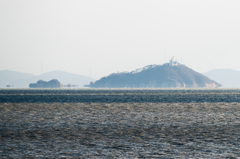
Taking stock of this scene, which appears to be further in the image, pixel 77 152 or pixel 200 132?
pixel 200 132

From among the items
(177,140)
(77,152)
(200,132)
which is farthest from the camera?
(200,132)

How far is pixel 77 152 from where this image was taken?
16.8 metres

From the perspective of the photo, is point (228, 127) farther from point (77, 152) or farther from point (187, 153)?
point (77, 152)

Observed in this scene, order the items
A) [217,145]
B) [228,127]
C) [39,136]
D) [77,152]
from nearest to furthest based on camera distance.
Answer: [77,152] → [217,145] → [39,136] → [228,127]

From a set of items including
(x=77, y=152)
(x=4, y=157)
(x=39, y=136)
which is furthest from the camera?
(x=39, y=136)

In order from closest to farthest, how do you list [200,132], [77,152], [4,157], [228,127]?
[4,157]
[77,152]
[200,132]
[228,127]

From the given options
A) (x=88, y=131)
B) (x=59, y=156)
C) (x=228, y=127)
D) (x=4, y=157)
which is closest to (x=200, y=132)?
(x=228, y=127)

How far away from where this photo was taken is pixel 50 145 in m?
18.8

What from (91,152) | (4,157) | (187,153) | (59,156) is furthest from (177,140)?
(4,157)

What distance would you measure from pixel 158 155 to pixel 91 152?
291cm

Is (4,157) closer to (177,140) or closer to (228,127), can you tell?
(177,140)

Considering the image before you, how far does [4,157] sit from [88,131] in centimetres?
917

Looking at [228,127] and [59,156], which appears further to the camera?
[228,127]

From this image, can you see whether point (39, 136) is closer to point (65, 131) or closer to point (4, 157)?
point (65, 131)
